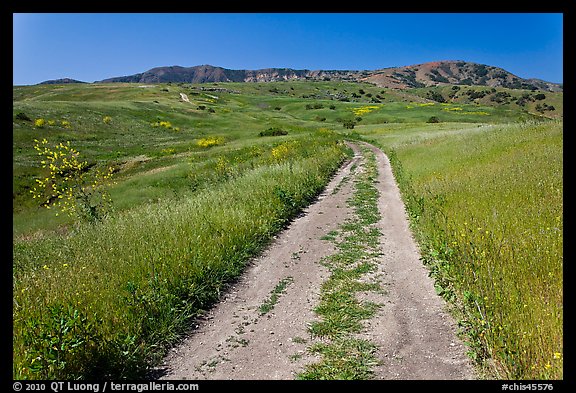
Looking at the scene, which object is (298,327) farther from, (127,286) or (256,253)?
(256,253)

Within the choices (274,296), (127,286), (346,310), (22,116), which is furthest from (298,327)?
(22,116)

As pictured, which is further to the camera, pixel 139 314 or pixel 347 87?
pixel 347 87

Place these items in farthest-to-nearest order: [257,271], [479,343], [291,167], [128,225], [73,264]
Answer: [291,167] < [128,225] < [257,271] < [73,264] < [479,343]

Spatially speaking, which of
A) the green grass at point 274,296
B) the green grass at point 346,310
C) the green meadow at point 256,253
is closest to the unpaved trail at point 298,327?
the green grass at point 274,296

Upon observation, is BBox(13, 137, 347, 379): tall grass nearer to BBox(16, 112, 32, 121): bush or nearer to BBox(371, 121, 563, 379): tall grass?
BBox(371, 121, 563, 379): tall grass

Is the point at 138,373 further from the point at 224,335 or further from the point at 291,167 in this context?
the point at 291,167

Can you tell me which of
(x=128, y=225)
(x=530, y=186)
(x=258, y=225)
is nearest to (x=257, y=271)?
(x=258, y=225)

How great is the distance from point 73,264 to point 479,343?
7453 mm

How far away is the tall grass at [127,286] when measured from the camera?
4641 mm

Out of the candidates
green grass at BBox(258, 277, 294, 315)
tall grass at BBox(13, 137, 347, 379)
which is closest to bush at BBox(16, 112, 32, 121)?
tall grass at BBox(13, 137, 347, 379)

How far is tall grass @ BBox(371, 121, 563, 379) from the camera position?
4.45m

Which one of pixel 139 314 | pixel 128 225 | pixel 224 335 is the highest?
pixel 128 225

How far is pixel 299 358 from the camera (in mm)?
5090

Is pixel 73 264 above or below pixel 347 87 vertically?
below
